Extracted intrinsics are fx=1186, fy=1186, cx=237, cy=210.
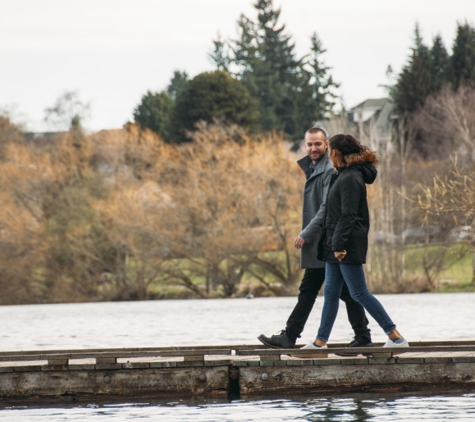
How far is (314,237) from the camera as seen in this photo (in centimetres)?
1228

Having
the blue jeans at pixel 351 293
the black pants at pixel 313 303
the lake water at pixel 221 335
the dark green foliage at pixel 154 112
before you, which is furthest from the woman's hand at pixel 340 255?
the dark green foliage at pixel 154 112

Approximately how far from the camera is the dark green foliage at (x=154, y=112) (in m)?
91.6

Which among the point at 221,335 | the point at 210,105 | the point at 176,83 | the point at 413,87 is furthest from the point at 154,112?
the point at 221,335

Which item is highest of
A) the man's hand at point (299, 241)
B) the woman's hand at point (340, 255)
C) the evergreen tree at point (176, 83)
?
the evergreen tree at point (176, 83)

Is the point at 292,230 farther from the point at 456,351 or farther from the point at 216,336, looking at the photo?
the point at 456,351

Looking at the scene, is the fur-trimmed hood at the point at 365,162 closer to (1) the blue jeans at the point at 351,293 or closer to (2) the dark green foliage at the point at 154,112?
(1) the blue jeans at the point at 351,293

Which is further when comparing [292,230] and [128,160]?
[128,160]

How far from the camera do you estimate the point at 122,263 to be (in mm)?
60000

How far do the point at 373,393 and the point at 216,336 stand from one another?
48.2 ft

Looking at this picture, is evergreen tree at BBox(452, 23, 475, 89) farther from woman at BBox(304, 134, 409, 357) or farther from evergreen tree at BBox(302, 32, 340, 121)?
woman at BBox(304, 134, 409, 357)

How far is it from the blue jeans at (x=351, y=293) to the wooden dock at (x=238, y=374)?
285 mm

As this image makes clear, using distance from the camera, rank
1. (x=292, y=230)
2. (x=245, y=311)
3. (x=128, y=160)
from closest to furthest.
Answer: (x=245, y=311) < (x=292, y=230) < (x=128, y=160)

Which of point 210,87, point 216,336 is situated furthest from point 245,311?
point 210,87

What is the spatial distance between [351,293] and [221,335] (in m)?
15.4
